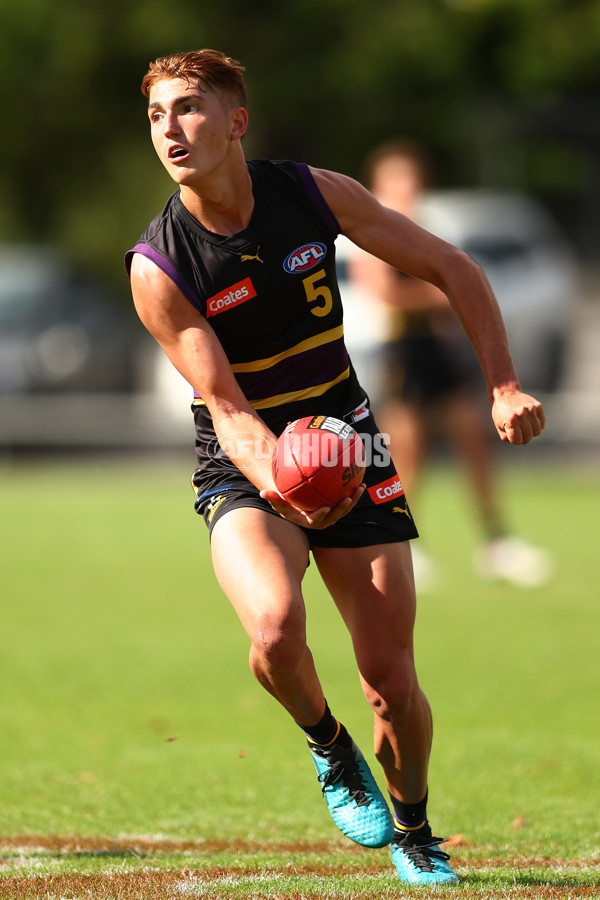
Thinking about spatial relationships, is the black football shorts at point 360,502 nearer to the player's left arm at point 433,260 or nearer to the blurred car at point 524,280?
the player's left arm at point 433,260

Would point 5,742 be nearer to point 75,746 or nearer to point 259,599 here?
point 75,746

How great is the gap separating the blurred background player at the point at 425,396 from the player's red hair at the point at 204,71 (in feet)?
17.7

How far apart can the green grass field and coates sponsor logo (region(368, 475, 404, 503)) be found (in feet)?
3.90

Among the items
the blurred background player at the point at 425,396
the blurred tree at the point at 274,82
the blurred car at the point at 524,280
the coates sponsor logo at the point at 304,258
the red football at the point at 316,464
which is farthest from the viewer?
the blurred tree at the point at 274,82

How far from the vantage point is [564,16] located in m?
25.4

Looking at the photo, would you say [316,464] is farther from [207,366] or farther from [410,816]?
[410,816]

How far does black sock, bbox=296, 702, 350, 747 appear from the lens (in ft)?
14.4

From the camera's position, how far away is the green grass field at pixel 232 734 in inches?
174

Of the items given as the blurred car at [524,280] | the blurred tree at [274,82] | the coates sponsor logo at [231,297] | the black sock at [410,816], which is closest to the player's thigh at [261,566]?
the coates sponsor logo at [231,297]

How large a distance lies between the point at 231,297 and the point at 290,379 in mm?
350

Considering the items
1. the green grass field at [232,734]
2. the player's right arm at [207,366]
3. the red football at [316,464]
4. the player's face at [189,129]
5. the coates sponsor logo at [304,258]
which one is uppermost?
the player's face at [189,129]

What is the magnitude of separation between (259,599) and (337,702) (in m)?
3.06

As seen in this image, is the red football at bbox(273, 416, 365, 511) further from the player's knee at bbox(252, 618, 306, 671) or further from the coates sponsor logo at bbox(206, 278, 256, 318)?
the coates sponsor logo at bbox(206, 278, 256, 318)

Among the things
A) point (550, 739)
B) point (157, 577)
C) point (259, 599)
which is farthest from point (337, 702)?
point (157, 577)
